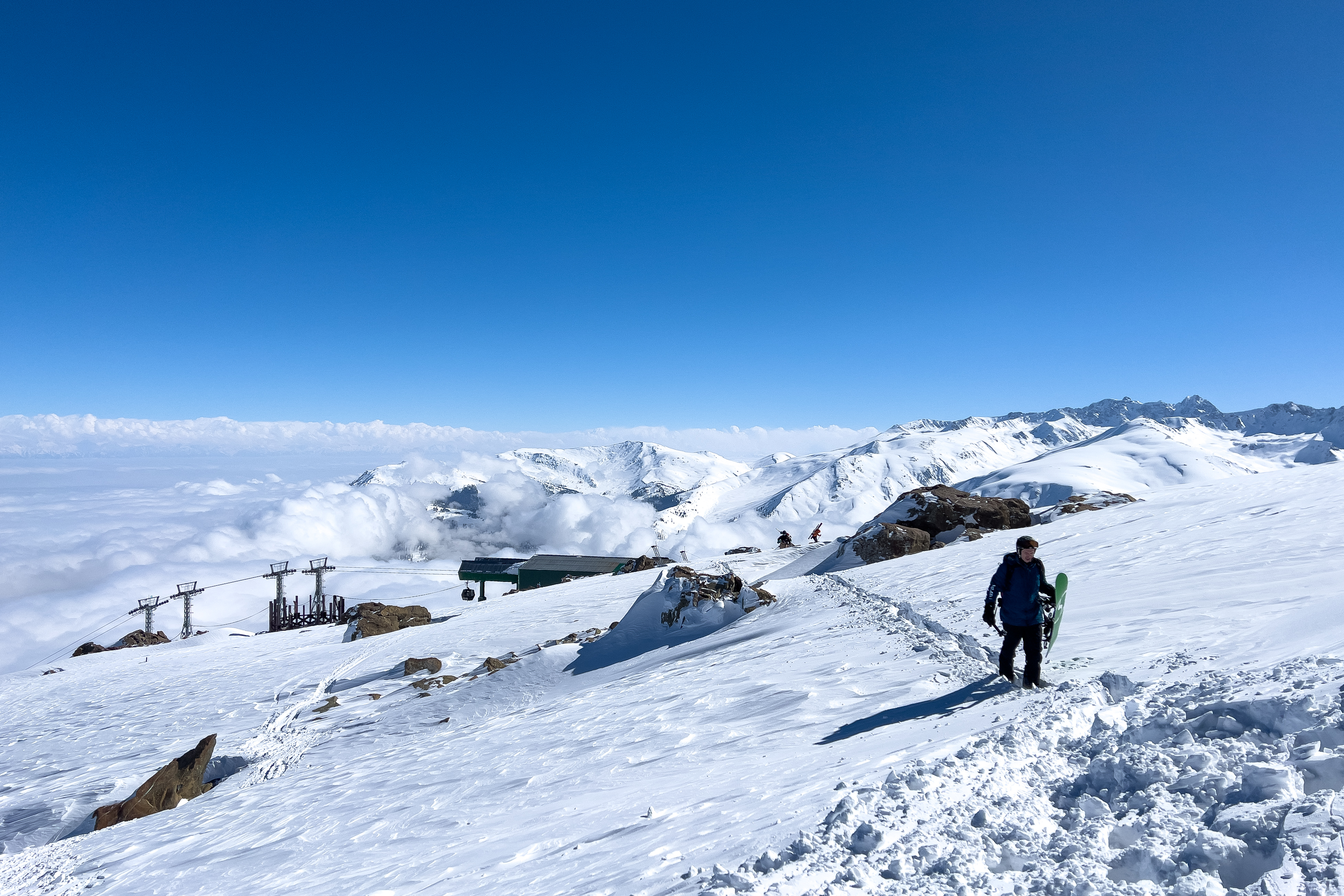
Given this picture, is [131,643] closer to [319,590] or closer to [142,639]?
[142,639]

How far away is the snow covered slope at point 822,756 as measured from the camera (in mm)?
3977

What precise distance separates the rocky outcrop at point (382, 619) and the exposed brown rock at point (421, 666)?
8.69 metres

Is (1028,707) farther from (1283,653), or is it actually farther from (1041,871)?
(1041,871)

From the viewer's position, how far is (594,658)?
1719 cm

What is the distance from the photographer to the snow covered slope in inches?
157

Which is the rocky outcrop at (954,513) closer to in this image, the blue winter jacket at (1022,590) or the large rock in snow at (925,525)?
the large rock in snow at (925,525)

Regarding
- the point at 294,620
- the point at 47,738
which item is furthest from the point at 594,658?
the point at 294,620

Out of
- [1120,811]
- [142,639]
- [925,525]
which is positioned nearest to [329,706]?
[1120,811]

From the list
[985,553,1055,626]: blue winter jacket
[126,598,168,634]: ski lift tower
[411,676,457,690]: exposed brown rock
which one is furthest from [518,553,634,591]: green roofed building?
[985,553,1055,626]: blue winter jacket

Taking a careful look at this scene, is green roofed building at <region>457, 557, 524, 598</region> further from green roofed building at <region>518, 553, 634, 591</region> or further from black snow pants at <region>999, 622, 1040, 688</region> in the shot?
black snow pants at <region>999, 622, 1040, 688</region>

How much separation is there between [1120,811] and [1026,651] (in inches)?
136

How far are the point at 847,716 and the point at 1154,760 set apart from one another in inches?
153

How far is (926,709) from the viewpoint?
7473 millimetres

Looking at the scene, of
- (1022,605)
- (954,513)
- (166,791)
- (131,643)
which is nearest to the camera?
(1022,605)
